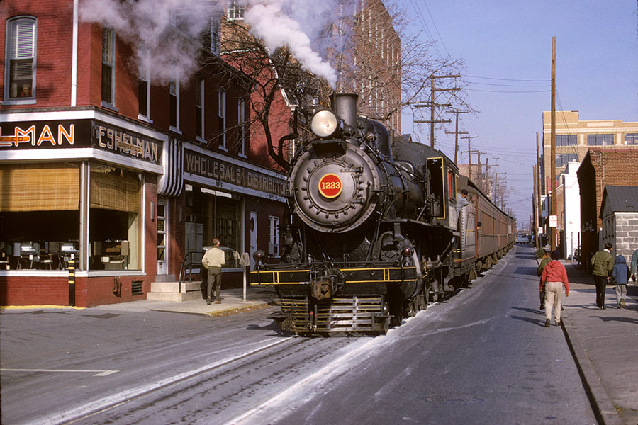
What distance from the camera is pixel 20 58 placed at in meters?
15.9

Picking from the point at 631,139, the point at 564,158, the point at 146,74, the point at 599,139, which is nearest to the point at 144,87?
the point at 146,74

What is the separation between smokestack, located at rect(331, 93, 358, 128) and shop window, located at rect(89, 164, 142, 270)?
21.8 ft

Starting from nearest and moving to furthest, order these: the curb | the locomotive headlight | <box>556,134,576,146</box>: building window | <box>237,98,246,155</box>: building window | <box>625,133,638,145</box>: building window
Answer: the curb
the locomotive headlight
<box>237,98,246,155</box>: building window
<box>625,133,638,145</box>: building window
<box>556,134,576,146</box>: building window

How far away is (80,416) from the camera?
6070 mm

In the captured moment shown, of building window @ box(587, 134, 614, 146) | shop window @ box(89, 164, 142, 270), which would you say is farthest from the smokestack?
building window @ box(587, 134, 614, 146)

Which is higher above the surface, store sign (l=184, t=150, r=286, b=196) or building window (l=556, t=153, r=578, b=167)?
building window (l=556, t=153, r=578, b=167)

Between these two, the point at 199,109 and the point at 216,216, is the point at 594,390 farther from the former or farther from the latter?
the point at 216,216

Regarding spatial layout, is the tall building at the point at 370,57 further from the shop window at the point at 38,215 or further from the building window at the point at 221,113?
the shop window at the point at 38,215

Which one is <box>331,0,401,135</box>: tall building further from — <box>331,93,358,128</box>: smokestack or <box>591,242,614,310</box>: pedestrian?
<box>331,93,358,128</box>: smokestack

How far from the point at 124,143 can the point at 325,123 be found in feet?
23.3

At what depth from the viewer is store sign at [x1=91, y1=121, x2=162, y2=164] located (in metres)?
15.5

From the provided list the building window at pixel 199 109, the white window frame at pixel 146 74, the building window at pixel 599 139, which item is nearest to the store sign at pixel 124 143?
the white window frame at pixel 146 74

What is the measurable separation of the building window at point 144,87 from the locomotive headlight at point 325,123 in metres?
7.66

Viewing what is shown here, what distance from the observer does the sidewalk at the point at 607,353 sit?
21.0 ft
